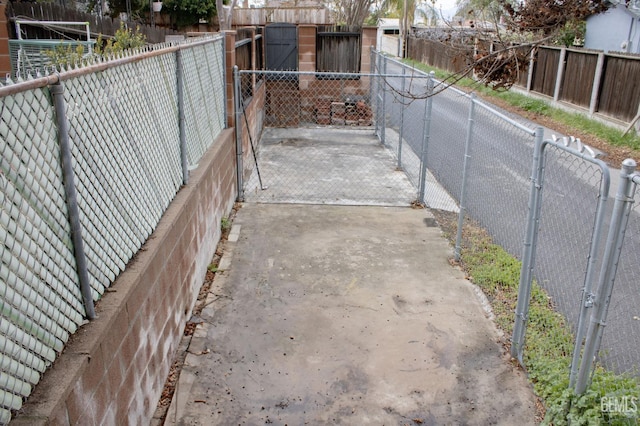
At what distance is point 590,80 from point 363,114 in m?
6.63

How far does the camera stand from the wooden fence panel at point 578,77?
1554 cm

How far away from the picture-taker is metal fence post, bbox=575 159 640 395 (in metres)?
3.01

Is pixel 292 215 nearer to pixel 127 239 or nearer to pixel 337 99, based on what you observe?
pixel 127 239

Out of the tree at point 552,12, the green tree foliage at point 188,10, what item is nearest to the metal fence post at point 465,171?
the tree at point 552,12

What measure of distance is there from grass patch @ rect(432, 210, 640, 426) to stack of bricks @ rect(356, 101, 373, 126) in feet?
25.0

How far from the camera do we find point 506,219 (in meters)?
7.79

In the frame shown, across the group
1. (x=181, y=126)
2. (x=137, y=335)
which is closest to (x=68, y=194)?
(x=137, y=335)

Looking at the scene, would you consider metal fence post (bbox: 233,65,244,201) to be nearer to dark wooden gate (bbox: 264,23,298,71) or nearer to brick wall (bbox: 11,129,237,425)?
brick wall (bbox: 11,129,237,425)

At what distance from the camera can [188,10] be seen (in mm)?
21031

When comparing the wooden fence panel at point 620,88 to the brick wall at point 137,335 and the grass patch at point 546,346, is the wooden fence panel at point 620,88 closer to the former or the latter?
the grass patch at point 546,346

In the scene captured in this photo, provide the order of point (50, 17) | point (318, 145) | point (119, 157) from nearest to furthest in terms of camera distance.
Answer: point (119, 157), point (50, 17), point (318, 145)

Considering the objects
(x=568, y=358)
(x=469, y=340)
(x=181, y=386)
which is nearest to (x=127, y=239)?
(x=181, y=386)

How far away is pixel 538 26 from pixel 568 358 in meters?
2.87

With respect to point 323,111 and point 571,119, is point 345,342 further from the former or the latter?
point 571,119
